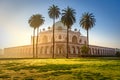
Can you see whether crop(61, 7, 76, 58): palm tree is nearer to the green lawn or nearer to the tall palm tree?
the tall palm tree

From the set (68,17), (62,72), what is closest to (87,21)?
(68,17)

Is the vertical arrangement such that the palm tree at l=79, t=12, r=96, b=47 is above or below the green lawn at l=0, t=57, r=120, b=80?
above

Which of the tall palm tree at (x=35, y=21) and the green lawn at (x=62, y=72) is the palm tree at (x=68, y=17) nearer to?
the tall palm tree at (x=35, y=21)

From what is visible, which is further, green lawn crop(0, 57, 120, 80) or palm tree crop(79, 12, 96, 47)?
palm tree crop(79, 12, 96, 47)

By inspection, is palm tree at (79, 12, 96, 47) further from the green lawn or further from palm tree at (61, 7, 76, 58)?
the green lawn

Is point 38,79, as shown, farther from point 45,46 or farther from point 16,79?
point 45,46

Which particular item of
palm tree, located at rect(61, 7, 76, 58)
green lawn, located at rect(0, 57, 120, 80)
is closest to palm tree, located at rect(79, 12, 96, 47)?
palm tree, located at rect(61, 7, 76, 58)

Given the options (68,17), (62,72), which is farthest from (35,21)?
(62,72)

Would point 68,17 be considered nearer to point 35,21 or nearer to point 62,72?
point 35,21

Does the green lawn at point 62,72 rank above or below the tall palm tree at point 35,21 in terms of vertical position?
below

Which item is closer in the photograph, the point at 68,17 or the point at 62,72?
the point at 62,72

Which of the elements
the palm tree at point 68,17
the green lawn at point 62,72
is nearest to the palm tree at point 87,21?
the palm tree at point 68,17

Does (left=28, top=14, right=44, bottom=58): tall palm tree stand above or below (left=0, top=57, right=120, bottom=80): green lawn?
above

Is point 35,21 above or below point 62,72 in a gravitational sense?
above
